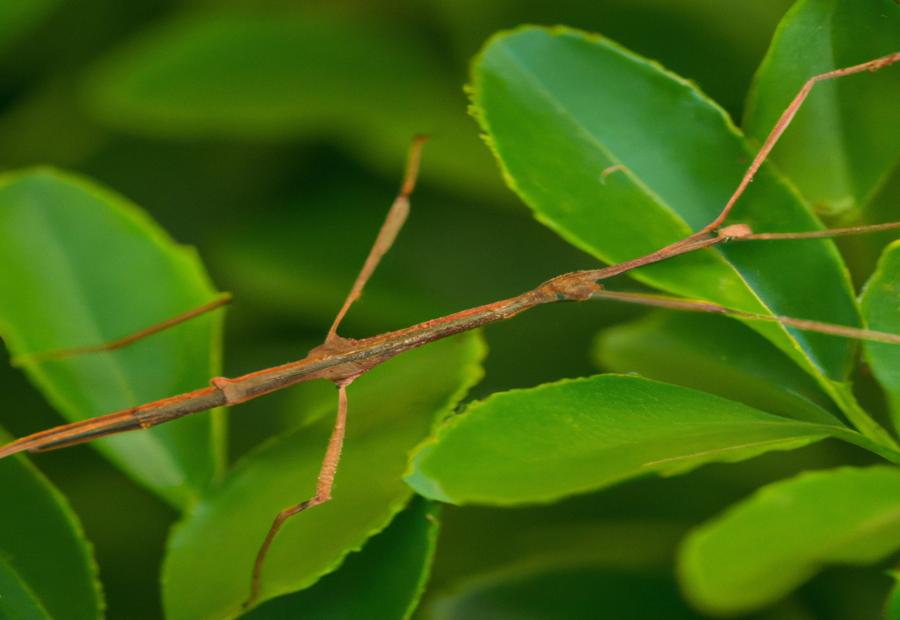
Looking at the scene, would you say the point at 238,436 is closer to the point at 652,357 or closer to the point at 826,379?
the point at 652,357

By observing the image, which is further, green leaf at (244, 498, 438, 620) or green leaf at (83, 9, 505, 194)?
green leaf at (83, 9, 505, 194)

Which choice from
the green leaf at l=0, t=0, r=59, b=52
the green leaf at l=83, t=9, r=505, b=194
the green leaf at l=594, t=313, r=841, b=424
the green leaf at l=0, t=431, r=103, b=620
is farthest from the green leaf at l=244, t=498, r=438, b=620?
the green leaf at l=0, t=0, r=59, b=52

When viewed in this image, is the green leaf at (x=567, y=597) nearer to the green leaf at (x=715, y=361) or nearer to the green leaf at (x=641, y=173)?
the green leaf at (x=715, y=361)

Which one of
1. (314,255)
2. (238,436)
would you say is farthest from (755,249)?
(238,436)

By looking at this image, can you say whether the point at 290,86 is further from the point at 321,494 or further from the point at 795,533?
the point at 795,533

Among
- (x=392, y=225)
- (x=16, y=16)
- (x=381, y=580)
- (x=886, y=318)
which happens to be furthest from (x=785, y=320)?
(x=16, y=16)

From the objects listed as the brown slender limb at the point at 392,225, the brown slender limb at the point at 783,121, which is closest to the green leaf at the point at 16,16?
the brown slender limb at the point at 392,225

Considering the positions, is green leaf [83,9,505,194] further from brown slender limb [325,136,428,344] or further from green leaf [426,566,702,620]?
green leaf [426,566,702,620]
